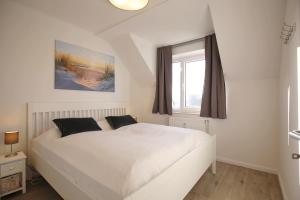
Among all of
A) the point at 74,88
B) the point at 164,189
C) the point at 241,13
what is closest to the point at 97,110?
the point at 74,88

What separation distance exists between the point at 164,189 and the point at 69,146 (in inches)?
44.3

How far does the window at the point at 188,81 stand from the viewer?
3.37 m

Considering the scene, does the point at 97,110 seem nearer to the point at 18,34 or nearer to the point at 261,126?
the point at 18,34

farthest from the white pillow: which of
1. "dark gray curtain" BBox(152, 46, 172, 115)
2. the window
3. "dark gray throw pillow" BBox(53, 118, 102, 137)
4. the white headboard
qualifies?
the window

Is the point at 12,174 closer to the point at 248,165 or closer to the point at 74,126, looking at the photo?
the point at 74,126

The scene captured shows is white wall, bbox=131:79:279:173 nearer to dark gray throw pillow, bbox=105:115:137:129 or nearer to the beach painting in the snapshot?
dark gray throw pillow, bbox=105:115:137:129

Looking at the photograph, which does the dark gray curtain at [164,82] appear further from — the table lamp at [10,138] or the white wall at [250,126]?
the table lamp at [10,138]

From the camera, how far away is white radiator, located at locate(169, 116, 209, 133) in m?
3.07

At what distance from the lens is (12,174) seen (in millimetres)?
1834

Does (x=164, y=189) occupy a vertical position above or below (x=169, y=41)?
below

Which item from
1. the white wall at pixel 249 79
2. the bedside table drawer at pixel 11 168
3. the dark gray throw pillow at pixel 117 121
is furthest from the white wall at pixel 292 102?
the bedside table drawer at pixel 11 168

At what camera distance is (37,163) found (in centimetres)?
204

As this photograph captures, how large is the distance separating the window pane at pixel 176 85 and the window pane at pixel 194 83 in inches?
7.3

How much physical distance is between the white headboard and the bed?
1 centimetres
